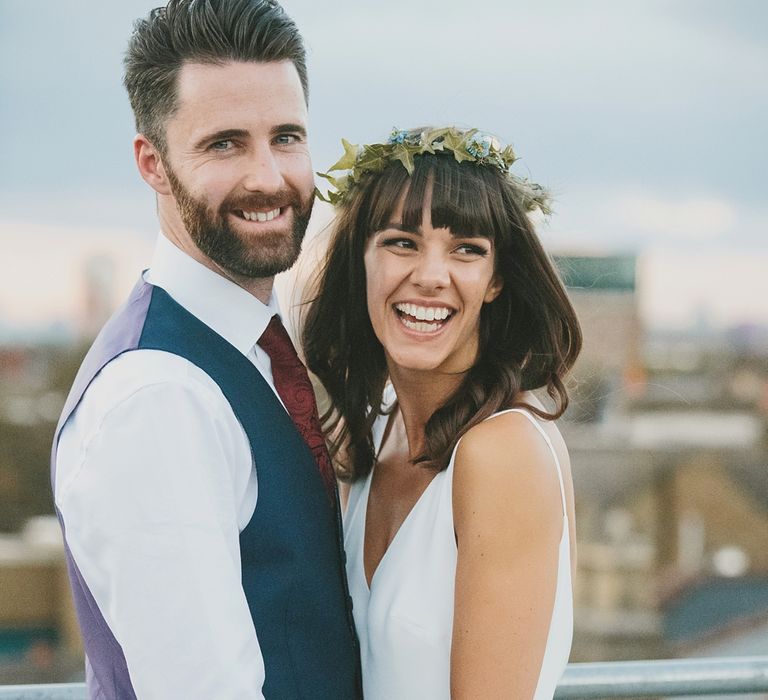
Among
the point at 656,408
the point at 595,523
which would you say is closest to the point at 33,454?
the point at 595,523

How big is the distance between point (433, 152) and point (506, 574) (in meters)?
0.66

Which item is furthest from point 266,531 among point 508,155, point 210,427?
point 508,155

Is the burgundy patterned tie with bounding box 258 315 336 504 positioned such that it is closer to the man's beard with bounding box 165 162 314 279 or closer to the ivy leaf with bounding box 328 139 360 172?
the man's beard with bounding box 165 162 314 279

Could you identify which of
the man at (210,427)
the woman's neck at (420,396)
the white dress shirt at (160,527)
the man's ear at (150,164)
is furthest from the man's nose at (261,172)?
the woman's neck at (420,396)

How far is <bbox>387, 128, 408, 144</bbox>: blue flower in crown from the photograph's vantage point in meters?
1.63

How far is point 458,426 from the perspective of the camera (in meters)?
1.63

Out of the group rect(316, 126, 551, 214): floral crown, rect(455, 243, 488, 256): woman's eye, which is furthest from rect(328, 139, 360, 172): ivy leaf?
rect(455, 243, 488, 256): woman's eye

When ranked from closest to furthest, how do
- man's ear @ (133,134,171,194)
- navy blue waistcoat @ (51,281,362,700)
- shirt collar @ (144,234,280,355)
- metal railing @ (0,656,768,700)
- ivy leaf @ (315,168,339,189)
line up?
navy blue waistcoat @ (51,281,362,700)
shirt collar @ (144,234,280,355)
man's ear @ (133,134,171,194)
metal railing @ (0,656,768,700)
ivy leaf @ (315,168,339,189)

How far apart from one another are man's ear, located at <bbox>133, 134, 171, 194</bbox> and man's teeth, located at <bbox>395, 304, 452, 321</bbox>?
413 millimetres

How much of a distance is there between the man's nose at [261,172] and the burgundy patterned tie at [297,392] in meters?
0.19

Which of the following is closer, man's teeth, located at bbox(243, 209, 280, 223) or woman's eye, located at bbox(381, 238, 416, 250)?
man's teeth, located at bbox(243, 209, 280, 223)

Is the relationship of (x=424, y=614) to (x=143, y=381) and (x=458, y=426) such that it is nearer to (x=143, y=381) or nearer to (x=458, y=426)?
(x=458, y=426)

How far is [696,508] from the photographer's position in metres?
43.5

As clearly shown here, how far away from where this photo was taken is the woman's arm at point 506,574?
56.8 inches
